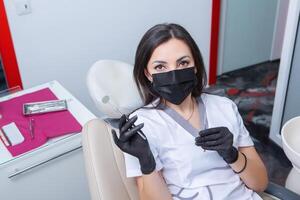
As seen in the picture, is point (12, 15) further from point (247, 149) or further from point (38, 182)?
point (247, 149)

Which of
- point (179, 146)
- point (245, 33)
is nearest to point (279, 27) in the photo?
point (245, 33)

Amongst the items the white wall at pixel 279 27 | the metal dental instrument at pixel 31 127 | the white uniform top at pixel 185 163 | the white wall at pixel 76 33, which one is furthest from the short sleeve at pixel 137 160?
the white wall at pixel 279 27

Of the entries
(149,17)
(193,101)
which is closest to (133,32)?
(149,17)

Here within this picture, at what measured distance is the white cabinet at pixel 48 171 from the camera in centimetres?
131

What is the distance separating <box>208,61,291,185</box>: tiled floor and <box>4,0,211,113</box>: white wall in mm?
749

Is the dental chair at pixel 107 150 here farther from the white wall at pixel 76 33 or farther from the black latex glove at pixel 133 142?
the white wall at pixel 76 33

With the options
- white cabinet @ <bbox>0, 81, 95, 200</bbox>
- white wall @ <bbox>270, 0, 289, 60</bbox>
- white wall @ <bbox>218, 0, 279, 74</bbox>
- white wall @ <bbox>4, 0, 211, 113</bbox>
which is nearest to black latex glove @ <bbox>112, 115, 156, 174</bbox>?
white cabinet @ <bbox>0, 81, 95, 200</bbox>

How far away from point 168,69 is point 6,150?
64 cm

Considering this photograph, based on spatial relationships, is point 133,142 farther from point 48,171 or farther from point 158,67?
point 48,171

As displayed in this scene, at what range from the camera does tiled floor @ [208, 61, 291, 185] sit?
85.7 inches

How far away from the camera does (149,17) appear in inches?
92.7

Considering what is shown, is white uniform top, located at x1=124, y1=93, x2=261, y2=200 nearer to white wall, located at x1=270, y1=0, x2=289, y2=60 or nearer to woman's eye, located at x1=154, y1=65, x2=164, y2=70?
woman's eye, located at x1=154, y1=65, x2=164, y2=70

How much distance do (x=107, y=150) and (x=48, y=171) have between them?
36cm

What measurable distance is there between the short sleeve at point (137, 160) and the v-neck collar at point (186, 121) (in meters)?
0.08
